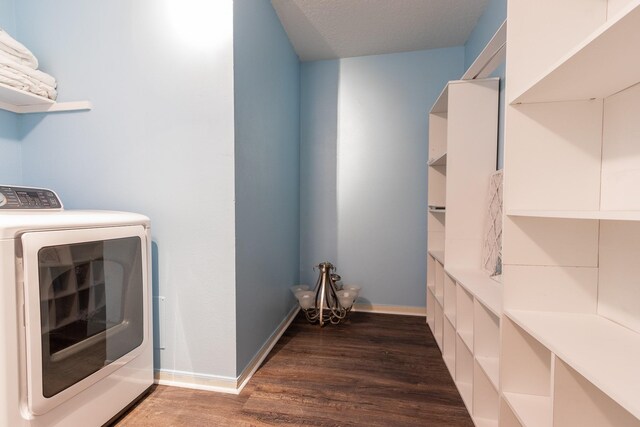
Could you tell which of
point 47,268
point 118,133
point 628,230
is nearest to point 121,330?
point 47,268

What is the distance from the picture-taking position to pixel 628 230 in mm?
851

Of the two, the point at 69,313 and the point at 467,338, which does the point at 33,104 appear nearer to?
the point at 69,313

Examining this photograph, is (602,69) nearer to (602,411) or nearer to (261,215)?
(602,411)

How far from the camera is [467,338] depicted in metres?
1.45

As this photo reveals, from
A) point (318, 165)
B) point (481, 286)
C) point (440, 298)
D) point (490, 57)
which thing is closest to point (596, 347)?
point (481, 286)

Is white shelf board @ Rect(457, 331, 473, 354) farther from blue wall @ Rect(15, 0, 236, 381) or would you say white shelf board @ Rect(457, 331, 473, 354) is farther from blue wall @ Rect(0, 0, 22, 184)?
blue wall @ Rect(0, 0, 22, 184)

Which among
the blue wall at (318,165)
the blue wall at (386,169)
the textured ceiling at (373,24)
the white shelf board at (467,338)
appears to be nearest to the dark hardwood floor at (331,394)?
the white shelf board at (467,338)

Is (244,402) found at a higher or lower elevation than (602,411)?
lower

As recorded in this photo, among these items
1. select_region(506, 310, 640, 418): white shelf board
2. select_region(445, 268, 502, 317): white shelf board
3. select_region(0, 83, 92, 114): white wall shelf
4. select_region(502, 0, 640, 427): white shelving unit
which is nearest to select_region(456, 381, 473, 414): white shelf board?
select_region(502, 0, 640, 427): white shelving unit

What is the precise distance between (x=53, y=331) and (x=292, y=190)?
1.78 meters

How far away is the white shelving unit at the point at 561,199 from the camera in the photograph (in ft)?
2.74

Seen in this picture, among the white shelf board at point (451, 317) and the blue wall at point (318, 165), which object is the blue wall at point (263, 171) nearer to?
the blue wall at point (318, 165)

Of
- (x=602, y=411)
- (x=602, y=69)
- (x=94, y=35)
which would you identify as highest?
(x=94, y=35)

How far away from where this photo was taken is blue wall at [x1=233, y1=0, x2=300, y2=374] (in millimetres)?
1533
